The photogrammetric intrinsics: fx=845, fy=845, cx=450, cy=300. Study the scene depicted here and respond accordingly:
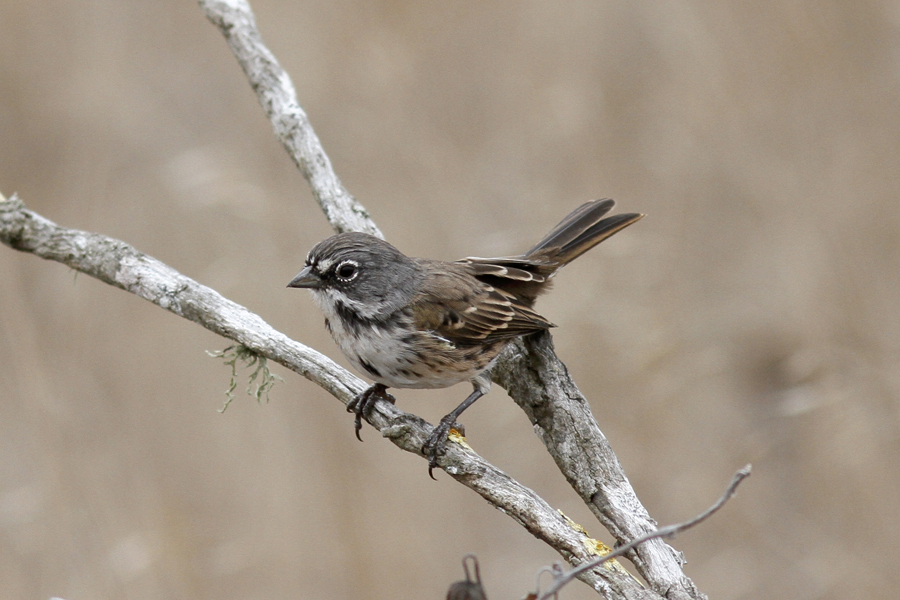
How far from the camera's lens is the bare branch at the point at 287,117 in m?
4.05

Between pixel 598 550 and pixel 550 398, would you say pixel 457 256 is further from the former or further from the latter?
pixel 598 550

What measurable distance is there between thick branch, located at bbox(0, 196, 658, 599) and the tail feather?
1.47 meters

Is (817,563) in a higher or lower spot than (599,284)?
lower

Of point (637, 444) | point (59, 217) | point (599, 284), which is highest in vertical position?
point (59, 217)

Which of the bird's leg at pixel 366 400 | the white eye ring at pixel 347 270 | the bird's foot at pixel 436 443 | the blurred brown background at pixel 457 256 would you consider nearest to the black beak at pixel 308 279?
the white eye ring at pixel 347 270

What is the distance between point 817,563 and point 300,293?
379cm

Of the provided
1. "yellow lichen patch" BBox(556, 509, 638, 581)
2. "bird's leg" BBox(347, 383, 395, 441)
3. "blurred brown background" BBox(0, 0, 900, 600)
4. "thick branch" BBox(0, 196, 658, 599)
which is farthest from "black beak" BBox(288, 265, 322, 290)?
"yellow lichen patch" BBox(556, 509, 638, 581)

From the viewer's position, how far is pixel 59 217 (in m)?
6.93

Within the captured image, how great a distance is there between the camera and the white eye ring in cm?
383

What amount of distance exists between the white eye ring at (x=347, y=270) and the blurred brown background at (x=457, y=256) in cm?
132

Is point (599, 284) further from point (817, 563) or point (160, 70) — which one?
point (160, 70)

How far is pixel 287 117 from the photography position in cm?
412

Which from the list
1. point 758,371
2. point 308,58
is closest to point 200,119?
point 308,58

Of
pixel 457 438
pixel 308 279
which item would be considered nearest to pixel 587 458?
pixel 457 438
